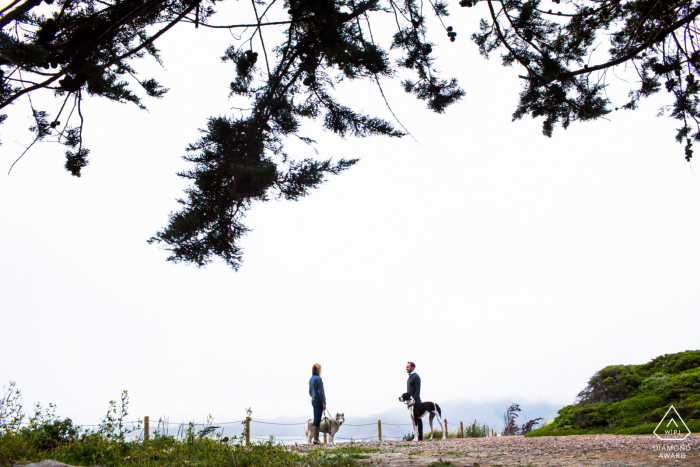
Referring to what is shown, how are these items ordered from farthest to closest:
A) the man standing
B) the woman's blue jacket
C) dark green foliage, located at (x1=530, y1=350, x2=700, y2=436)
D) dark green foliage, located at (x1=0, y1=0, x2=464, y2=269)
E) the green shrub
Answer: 1. the green shrub
2. the man standing
3. dark green foliage, located at (x1=530, y1=350, x2=700, y2=436)
4. the woman's blue jacket
5. dark green foliage, located at (x1=0, y1=0, x2=464, y2=269)

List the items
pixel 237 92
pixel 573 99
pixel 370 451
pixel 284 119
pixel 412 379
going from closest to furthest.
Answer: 1. pixel 284 119
2. pixel 237 92
3. pixel 573 99
4. pixel 370 451
5. pixel 412 379

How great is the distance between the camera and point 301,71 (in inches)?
172

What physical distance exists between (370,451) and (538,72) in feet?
17.0

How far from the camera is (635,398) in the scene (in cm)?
913

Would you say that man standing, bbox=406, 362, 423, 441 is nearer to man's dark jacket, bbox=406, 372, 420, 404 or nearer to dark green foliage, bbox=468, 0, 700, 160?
man's dark jacket, bbox=406, 372, 420, 404

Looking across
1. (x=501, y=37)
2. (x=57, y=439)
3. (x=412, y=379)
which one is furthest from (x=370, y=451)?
(x=501, y=37)

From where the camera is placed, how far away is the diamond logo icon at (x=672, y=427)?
6.82 meters

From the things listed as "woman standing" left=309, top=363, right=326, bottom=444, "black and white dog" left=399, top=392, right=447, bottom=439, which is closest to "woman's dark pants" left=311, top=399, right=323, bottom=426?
"woman standing" left=309, top=363, right=326, bottom=444

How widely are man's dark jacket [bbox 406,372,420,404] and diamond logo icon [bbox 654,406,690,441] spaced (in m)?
3.88

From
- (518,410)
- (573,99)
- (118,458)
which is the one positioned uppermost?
(573,99)

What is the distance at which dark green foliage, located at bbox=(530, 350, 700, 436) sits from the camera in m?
8.20

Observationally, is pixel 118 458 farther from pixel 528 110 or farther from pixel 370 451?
pixel 528 110

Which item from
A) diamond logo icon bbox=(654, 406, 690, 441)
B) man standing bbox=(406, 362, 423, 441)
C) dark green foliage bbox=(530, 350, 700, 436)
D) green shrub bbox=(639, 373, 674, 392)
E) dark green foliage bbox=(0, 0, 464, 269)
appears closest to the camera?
dark green foliage bbox=(0, 0, 464, 269)

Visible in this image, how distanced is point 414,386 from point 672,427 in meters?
4.36
